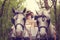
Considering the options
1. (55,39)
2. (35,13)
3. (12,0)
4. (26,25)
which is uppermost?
(12,0)

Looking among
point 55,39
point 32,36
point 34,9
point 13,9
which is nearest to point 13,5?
point 13,9

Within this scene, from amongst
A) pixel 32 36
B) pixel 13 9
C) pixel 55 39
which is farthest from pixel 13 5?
pixel 55 39

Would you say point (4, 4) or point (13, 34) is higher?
point (4, 4)

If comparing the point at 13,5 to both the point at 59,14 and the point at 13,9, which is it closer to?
the point at 13,9

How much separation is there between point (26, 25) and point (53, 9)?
11.3 inches

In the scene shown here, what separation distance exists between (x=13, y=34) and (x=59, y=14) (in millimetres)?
455

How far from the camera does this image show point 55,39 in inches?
64.7

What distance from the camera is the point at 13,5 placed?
5.48ft

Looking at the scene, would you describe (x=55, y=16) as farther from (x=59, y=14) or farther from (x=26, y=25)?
(x=26, y=25)

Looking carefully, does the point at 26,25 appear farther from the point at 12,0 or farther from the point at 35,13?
the point at 12,0

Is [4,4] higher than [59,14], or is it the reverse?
[4,4]

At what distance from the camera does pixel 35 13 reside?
1672 millimetres

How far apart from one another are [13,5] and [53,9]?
0.37 metres

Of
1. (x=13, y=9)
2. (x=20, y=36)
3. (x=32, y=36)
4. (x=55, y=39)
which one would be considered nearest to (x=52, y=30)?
(x=55, y=39)
